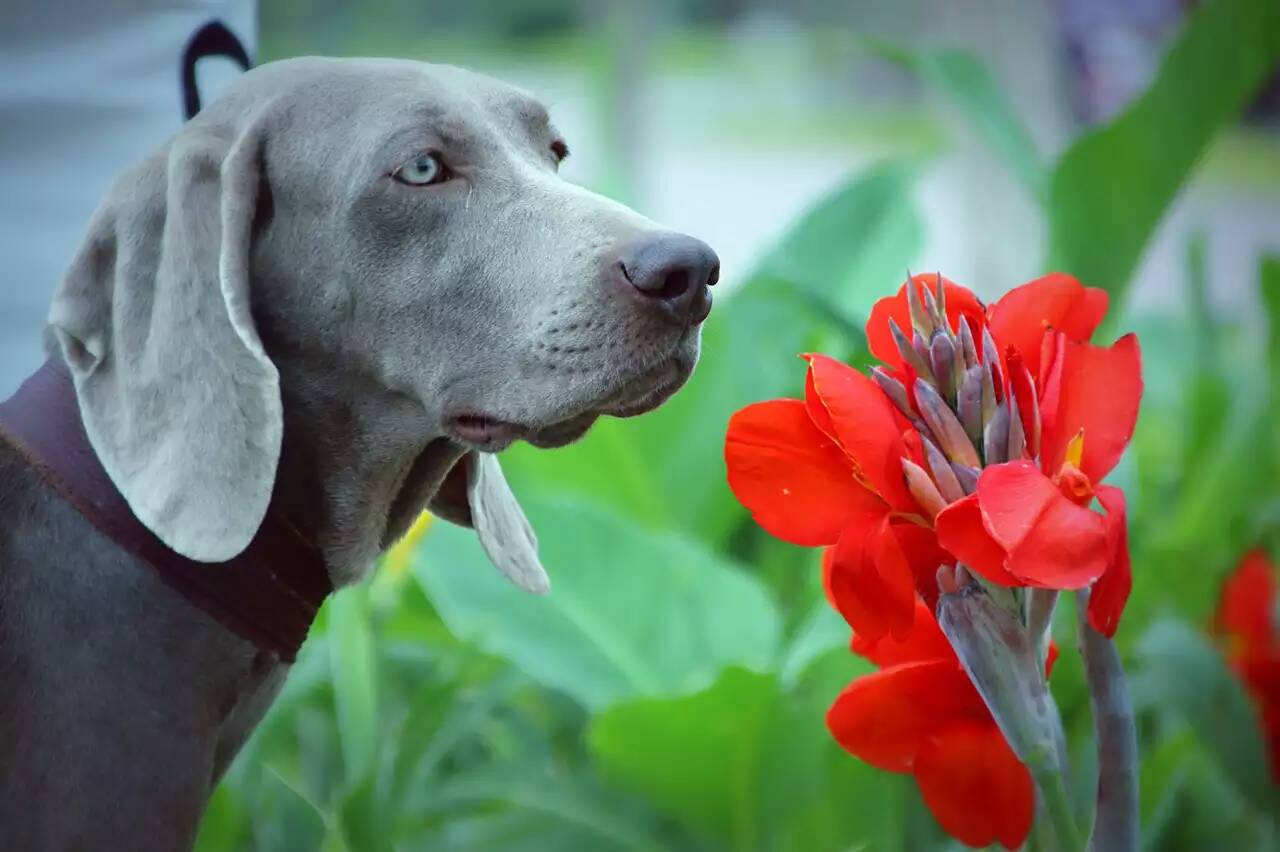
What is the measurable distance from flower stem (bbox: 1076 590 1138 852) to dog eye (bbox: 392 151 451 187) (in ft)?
0.91

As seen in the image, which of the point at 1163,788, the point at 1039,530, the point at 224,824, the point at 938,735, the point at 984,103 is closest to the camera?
the point at 1039,530

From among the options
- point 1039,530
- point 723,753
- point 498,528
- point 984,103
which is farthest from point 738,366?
point 1039,530

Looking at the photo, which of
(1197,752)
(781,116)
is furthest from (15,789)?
(781,116)

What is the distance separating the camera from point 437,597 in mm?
1127

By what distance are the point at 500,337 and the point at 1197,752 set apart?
2.75 ft

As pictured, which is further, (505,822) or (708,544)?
(708,544)

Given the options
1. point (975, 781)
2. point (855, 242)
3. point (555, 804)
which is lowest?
point (555, 804)

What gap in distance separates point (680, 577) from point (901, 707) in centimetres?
62

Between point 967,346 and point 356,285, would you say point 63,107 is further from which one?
point 967,346

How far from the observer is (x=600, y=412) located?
51 centimetres

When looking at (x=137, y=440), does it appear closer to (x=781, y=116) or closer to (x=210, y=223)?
(x=210, y=223)

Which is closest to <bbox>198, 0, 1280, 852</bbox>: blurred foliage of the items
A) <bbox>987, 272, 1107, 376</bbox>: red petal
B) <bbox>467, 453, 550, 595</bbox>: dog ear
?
<bbox>467, 453, 550, 595</bbox>: dog ear

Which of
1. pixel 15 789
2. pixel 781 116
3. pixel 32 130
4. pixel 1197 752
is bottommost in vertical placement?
pixel 781 116

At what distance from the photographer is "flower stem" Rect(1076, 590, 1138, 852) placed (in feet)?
1.62
